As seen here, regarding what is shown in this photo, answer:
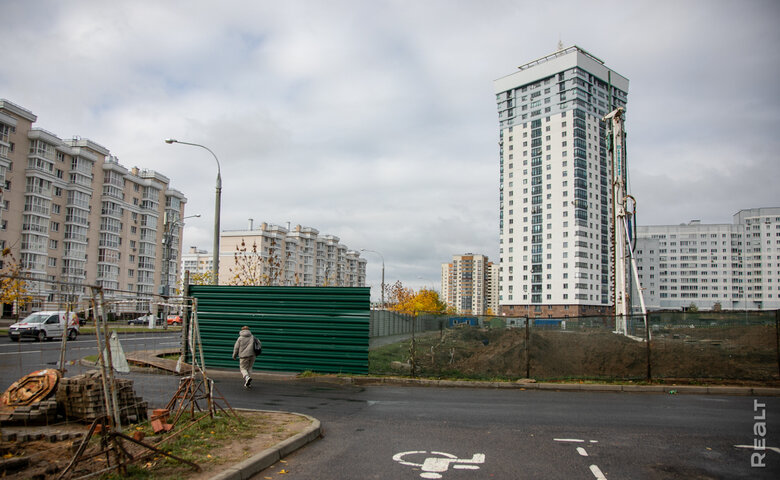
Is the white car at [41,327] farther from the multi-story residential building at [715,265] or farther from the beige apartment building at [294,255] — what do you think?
the multi-story residential building at [715,265]

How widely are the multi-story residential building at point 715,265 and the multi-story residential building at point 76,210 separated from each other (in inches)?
4648

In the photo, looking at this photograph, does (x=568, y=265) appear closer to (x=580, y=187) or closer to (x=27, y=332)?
(x=580, y=187)

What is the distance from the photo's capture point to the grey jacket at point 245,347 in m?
13.7

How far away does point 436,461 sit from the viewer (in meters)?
6.58

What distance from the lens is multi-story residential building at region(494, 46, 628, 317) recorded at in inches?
3755

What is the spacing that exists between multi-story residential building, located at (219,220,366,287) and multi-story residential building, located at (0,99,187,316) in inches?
893

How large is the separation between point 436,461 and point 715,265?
157569 mm

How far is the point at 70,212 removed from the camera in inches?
2840

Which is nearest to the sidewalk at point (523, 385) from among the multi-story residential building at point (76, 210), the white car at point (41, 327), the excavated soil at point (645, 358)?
the excavated soil at point (645, 358)

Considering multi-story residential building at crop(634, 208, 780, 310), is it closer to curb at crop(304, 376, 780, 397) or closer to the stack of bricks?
curb at crop(304, 376, 780, 397)

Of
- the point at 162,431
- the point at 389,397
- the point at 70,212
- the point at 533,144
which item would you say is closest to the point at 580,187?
the point at 533,144

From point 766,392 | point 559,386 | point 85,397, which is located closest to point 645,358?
point 766,392

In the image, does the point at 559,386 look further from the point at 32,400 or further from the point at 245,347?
the point at 32,400

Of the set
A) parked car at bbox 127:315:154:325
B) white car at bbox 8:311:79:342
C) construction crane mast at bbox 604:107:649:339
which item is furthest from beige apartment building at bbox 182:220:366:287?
parked car at bbox 127:315:154:325
